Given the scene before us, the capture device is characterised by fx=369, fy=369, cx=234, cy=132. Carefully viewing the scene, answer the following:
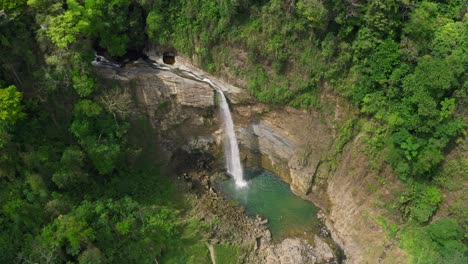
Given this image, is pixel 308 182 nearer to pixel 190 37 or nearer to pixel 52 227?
pixel 190 37

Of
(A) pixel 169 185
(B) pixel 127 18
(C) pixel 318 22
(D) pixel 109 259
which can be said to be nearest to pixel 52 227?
(D) pixel 109 259

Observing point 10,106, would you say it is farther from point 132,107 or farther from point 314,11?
point 314,11

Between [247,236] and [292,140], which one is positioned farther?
[292,140]

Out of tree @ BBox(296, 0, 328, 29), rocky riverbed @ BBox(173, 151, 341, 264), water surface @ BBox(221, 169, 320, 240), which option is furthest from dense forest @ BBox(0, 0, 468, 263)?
water surface @ BBox(221, 169, 320, 240)

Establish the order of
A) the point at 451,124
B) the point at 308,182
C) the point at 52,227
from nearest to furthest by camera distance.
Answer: the point at 52,227 → the point at 451,124 → the point at 308,182

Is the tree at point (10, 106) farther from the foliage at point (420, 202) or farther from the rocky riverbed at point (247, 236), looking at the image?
the foliage at point (420, 202)

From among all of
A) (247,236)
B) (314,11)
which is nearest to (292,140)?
(247,236)

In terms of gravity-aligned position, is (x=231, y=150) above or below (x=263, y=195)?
above
